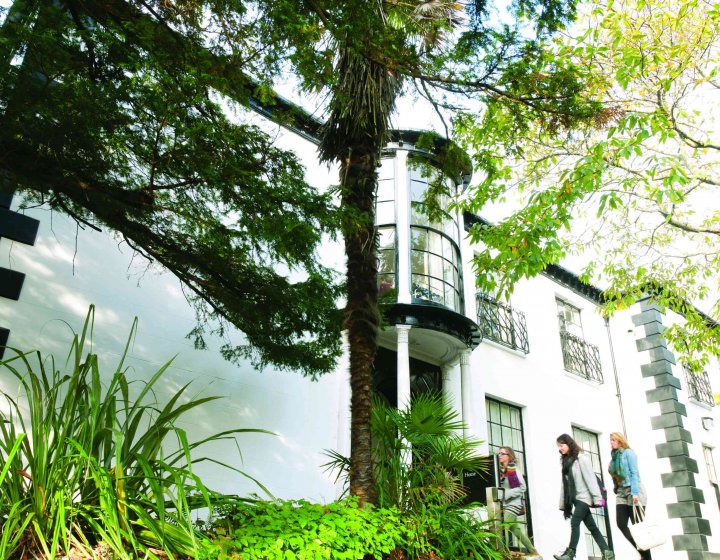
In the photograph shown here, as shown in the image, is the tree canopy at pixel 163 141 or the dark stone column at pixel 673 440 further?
the dark stone column at pixel 673 440

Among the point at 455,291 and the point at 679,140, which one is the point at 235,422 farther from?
the point at 679,140

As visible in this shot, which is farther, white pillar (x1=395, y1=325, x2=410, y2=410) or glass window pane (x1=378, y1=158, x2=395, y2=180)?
glass window pane (x1=378, y1=158, x2=395, y2=180)

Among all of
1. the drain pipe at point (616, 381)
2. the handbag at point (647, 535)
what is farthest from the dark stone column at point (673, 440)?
the handbag at point (647, 535)

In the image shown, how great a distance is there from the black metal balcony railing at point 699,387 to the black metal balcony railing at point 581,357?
12.4ft

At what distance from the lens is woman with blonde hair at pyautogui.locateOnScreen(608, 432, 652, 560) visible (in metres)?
6.74

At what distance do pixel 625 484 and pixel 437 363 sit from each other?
12.9 feet

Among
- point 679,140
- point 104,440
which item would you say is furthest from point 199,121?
point 679,140

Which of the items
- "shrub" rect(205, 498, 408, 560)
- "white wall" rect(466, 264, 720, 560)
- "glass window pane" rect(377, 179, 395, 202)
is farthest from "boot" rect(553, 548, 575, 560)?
"glass window pane" rect(377, 179, 395, 202)

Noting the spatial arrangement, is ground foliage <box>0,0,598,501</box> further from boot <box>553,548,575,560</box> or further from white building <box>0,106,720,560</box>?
boot <box>553,548,575,560</box>

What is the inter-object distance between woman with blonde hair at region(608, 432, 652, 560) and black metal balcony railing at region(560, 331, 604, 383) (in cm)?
574

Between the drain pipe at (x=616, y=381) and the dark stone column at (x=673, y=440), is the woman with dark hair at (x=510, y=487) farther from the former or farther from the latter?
the dark stone column at (x=673, y=440)

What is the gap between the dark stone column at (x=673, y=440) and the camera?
12.9 m

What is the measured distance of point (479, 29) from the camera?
15.7 ft

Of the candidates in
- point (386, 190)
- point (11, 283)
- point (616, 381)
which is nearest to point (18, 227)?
point (11, 283)
